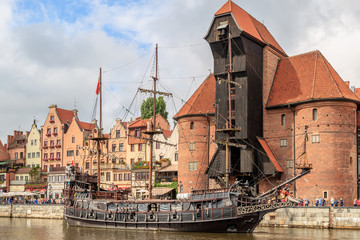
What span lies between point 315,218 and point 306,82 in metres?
15.4

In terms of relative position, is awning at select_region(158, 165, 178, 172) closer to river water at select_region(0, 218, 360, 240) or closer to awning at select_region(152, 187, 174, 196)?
awning at select_region(152, 187, 174, 196)

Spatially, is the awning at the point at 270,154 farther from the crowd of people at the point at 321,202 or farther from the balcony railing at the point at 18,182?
the balcony railing at the point at 18,182

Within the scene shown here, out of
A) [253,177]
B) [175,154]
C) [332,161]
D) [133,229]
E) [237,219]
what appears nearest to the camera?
[237,219]

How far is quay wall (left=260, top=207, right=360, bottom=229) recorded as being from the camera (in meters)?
44.8

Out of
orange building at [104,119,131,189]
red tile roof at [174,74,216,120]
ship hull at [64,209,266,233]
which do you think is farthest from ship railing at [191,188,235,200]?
orange building at [104,119,131,189]

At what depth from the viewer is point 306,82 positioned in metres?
54.8

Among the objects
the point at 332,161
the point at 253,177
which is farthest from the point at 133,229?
the point at 332,161

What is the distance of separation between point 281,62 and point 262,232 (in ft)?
77.4

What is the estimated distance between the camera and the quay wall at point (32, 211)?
63969mm

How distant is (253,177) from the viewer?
2133 inches

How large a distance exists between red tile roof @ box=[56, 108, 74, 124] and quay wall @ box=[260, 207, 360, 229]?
168ft

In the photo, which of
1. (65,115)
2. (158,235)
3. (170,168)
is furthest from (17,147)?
(158,235)

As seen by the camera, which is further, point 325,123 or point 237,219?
point 325,123

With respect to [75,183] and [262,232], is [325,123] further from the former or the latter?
[75,183]
